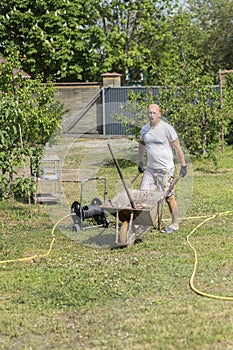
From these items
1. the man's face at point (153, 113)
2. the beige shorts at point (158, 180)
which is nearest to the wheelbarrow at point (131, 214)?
the beige shorts at point (158, 180)

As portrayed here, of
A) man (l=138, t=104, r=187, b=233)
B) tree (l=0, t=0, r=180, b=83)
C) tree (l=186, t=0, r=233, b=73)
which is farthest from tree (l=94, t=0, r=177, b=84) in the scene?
man (l=138, t=104, r=187, b=233)

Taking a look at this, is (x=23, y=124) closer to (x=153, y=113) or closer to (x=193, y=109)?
(x=153, y=113)

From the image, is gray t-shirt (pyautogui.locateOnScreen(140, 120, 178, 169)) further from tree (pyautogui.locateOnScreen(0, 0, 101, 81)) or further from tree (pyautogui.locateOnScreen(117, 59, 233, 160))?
tree (pyautogui.locateOnScreen(0, 0, 101, 81))

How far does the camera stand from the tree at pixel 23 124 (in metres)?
8.91

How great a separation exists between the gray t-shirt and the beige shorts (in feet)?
0.26

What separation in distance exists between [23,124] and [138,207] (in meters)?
2.98

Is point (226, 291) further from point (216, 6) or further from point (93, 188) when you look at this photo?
point (216, 6)

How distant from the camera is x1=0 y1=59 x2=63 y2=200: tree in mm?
8914

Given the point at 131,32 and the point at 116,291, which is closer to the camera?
the point at 116,291

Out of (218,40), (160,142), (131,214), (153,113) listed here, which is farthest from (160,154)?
(218,40)

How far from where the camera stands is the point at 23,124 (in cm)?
939

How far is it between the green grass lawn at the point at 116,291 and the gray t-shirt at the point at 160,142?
0.91 m

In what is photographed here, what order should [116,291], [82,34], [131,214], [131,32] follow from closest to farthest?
1. [116,291]
2. [131,214]
3. [82,34]
4. [131,32]

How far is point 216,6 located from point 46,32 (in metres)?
12.7
